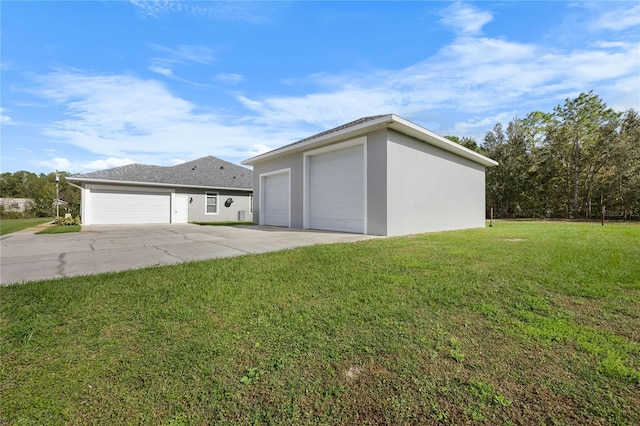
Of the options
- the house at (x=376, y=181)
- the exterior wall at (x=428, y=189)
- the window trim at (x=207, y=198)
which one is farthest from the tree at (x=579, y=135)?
the window trim at (x=207, y=198)

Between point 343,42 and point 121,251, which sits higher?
point 343,42

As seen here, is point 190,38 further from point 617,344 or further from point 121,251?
point 617,344

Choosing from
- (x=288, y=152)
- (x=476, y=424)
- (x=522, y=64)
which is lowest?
(x=476, y=424)

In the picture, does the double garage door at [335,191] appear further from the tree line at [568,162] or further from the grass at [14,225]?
the tree line at [568,162]

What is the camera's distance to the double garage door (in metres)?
9.62

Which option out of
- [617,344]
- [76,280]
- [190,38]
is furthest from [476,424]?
[190,38]

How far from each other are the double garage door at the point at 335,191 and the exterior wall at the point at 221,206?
7.66m

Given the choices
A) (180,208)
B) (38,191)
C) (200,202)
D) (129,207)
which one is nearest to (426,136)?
(200,202)

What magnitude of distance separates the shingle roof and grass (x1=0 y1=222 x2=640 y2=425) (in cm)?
1481

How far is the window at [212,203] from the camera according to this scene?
18453mm

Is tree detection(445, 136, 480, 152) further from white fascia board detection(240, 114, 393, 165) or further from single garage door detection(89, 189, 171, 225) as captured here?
single garage door detection(89, 189, 171, 225)

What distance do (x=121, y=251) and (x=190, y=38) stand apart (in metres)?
6.28

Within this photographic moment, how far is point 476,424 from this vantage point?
1604 millimetres

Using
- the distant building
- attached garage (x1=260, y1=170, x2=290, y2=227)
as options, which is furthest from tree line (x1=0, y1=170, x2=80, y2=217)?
attached garage (x1=260, y1=170, x2=290, y2=227)
